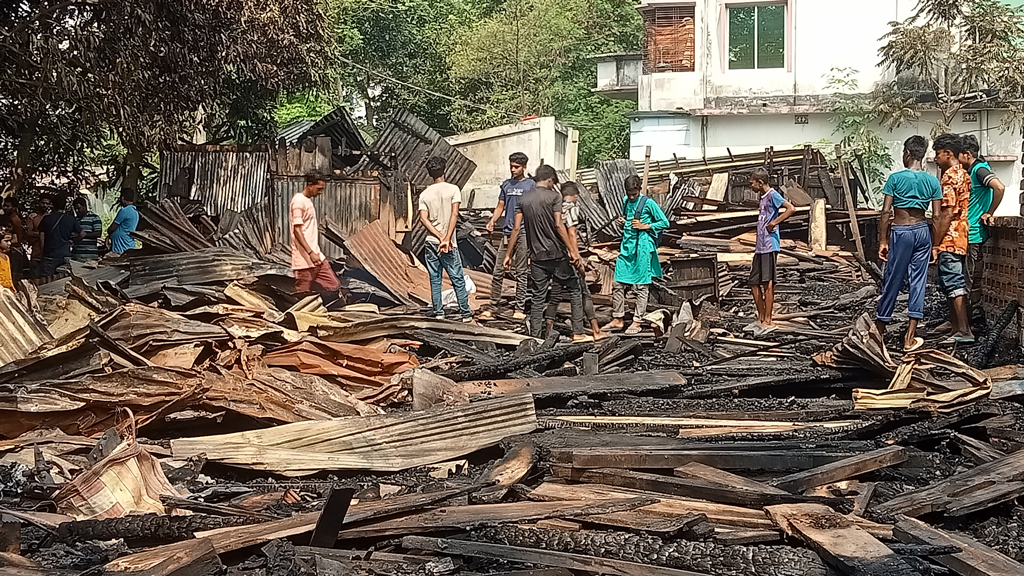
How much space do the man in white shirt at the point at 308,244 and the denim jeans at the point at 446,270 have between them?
1091 millimetres

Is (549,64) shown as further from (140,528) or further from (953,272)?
(140,528)

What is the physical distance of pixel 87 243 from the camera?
1441 centimetres

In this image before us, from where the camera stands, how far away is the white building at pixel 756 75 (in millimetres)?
24969

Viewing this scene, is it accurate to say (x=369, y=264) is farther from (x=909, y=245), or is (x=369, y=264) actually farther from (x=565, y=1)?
(x=565, y=1)

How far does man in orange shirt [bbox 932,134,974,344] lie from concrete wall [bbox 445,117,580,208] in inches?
555

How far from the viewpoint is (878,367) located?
7512 millimetres

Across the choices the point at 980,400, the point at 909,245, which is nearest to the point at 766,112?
the point at 909,245

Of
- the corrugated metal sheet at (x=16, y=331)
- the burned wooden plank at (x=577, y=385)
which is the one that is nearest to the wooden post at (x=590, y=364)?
the burned wooden plank at (x=577, y=385)

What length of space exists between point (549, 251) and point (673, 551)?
19.9ft

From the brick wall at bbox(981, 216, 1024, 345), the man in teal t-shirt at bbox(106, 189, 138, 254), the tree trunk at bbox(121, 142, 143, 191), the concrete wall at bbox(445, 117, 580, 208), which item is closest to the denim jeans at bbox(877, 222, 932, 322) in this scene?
the brick wall at bbox(981, 216, 1024, 345)

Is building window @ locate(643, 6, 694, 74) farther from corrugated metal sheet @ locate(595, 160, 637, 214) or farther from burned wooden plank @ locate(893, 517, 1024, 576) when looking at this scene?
burned wooden plank @ locate(893, 517, 1024, 576)

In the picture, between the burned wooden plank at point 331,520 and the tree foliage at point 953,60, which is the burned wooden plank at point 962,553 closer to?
the burned wooden plank at point 331,520

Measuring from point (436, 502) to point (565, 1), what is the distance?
32798mm

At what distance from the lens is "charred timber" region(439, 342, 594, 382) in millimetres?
8422
